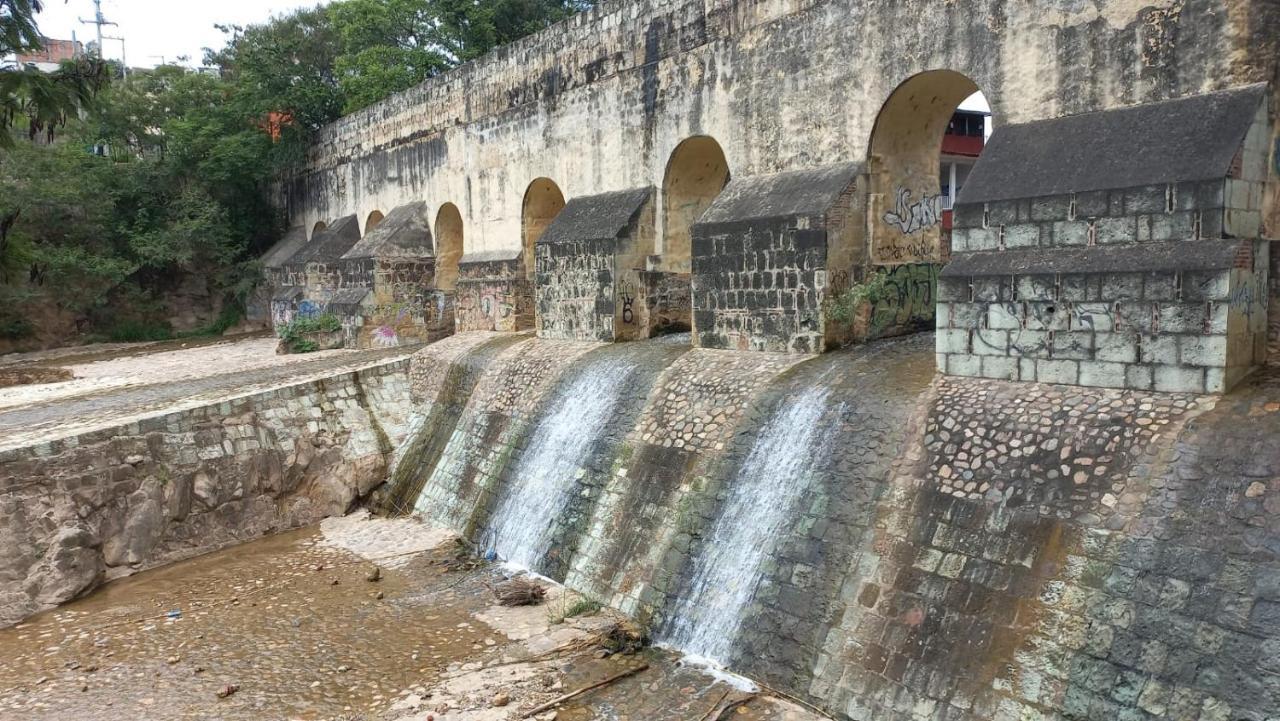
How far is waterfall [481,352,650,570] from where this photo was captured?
27.6 ft

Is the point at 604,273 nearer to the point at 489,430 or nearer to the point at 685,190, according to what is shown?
the point at 685,190

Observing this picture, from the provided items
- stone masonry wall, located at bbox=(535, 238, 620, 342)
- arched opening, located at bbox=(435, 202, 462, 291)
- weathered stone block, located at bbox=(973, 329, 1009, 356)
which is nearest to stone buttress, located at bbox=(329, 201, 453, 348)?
arched opening, located at bbox=(435, 202, 462, 291)

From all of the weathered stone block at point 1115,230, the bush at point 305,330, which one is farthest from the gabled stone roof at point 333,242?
the weathered stone block at point 1115,230

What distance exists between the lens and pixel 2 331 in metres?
19.4

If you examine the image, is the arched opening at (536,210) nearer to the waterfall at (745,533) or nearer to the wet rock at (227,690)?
the waterfall at (745,533)

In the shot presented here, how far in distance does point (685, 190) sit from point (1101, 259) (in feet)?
20.7

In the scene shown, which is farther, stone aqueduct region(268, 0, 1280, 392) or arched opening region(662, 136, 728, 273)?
arched opening region(662, 136, 728, 273)

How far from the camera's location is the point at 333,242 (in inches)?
745

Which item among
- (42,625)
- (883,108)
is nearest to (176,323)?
(42,625)

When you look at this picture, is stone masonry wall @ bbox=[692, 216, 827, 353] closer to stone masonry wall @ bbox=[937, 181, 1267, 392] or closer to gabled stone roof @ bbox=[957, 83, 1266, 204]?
stone masonry wall @ bbox=[937, 181, 1267, 392]

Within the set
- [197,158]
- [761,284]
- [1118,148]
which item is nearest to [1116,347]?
[1118,148]

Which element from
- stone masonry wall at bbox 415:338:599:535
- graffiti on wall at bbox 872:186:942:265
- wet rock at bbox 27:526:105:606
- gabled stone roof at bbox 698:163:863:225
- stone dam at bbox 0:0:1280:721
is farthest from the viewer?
stone masonry wall at bbox 415:338:599:535

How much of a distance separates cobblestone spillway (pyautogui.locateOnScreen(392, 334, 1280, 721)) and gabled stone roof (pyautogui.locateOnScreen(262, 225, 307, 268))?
1483 cm

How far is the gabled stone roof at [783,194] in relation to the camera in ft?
27.5
